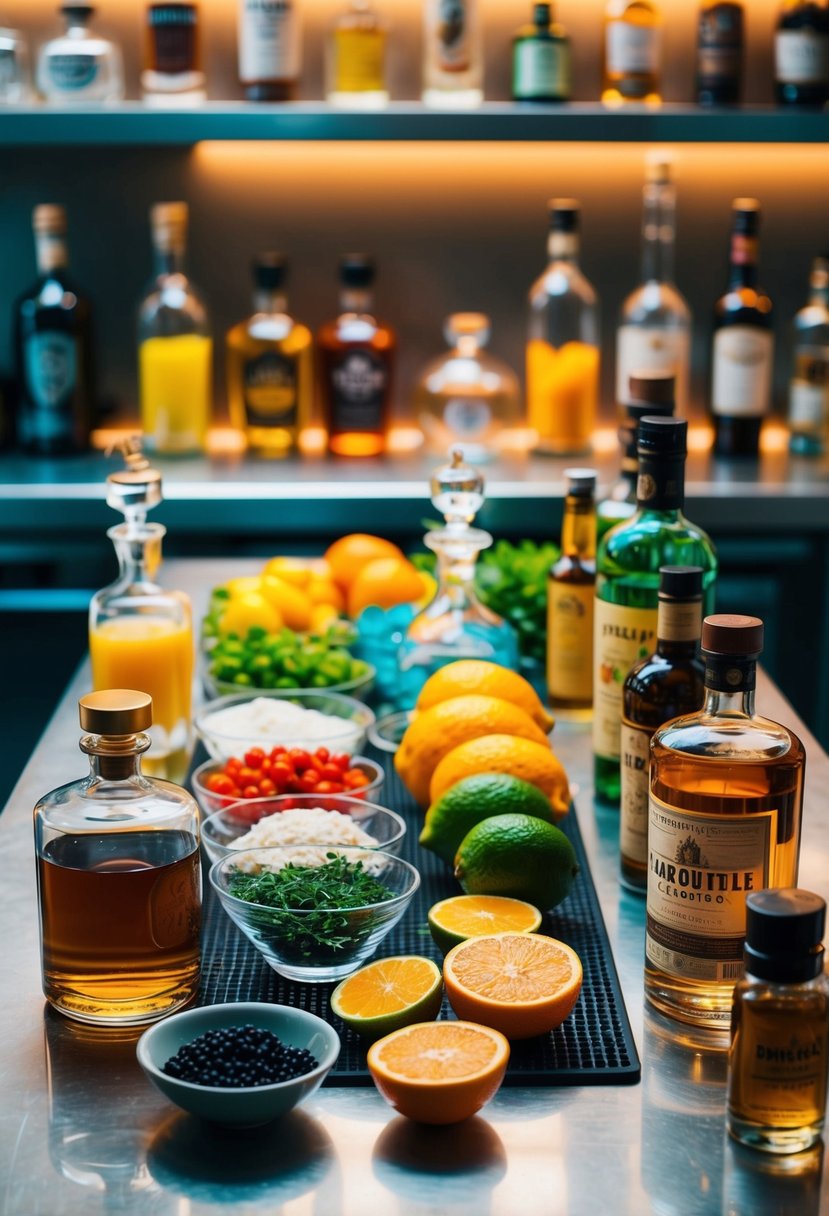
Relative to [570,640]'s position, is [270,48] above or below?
above

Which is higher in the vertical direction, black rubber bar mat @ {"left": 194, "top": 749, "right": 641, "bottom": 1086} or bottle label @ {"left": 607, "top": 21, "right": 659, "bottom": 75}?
bottle label @ {"left": 607, "top": 21, "right": 659, "bottom": 75}

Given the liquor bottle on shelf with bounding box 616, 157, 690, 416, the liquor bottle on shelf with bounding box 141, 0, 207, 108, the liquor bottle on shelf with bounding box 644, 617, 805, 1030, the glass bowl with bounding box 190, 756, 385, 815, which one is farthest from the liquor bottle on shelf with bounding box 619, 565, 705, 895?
the liquor bottle on shelf with bounding box 141, 0, 207, 108

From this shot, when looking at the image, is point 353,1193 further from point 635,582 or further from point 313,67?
point 313,67

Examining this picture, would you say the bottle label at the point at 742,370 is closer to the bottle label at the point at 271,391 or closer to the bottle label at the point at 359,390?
the bottle label at the point at 359,390

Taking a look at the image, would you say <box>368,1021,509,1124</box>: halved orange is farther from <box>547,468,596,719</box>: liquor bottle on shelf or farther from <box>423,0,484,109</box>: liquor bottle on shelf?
<box>423,0,484,109</box>: liquor bottle on shelf

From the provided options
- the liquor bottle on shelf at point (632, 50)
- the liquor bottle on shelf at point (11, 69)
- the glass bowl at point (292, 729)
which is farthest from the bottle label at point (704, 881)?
the liquor bottle on shelf at point (11, 69)

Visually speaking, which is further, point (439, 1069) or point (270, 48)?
point (270, 48)

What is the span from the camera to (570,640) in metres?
1.50

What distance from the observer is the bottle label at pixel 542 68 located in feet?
8.75

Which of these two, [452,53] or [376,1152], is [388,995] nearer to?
[376,1152]

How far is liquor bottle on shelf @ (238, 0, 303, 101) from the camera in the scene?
2648mm

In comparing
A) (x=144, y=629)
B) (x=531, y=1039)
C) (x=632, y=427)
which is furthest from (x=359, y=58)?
(x=531, y=1039)

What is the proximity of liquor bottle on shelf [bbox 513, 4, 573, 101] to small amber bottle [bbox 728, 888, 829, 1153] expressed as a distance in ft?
7.15

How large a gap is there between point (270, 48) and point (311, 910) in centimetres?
208
